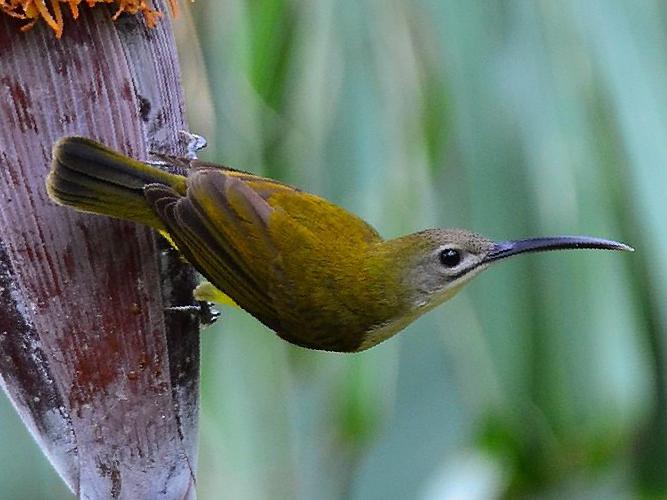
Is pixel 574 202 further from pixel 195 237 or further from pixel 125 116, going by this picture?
pixel 125 116

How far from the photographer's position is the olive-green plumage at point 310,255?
1726mm

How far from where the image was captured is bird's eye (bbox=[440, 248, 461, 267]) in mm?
1845

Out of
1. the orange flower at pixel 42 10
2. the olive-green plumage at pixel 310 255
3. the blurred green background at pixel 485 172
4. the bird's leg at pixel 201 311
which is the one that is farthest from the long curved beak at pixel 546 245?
the orange flower at pixel 42 10

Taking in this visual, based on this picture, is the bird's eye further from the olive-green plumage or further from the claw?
the claw

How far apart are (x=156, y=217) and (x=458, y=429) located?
1.28 m

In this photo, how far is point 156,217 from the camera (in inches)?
60.6

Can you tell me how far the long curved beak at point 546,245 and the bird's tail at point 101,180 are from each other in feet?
1.52

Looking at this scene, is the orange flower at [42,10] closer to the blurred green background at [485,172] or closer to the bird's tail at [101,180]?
the bird's tail at [101,180]

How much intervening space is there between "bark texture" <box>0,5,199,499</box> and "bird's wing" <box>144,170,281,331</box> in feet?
0.64

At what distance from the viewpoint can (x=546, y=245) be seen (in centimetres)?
174

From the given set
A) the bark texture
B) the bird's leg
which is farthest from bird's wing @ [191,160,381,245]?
the bark texture

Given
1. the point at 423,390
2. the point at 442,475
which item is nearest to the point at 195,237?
the point at 442,475

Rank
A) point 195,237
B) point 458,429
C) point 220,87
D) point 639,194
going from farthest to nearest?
point 458,429
point 220,87
point 639,194
point 195,237

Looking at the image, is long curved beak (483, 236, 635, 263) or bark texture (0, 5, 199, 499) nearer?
bark texture (0, 5, 199, 499)
